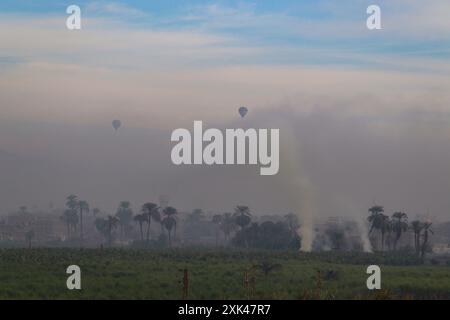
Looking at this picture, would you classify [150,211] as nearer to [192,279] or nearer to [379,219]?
[379,219]

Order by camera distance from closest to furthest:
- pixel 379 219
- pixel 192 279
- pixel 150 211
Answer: pixel 192 279 → pixel 379 219 → pixel 150 211

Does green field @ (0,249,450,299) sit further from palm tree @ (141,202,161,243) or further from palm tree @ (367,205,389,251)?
palm tree @ (141,202,161,243)

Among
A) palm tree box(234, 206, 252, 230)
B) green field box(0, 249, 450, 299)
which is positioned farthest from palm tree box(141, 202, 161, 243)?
green field box(0, 249, 450, 299)

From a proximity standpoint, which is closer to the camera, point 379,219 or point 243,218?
point 379,219

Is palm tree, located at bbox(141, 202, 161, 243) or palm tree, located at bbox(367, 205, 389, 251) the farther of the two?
palm tree, located at bbox(141, 202, 161, 243)

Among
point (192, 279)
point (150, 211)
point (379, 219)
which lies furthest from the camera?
point (150, 211)

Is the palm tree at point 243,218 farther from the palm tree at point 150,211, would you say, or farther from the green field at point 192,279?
the green field at point 192,279

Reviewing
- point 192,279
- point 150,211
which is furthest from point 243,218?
point 192,279
